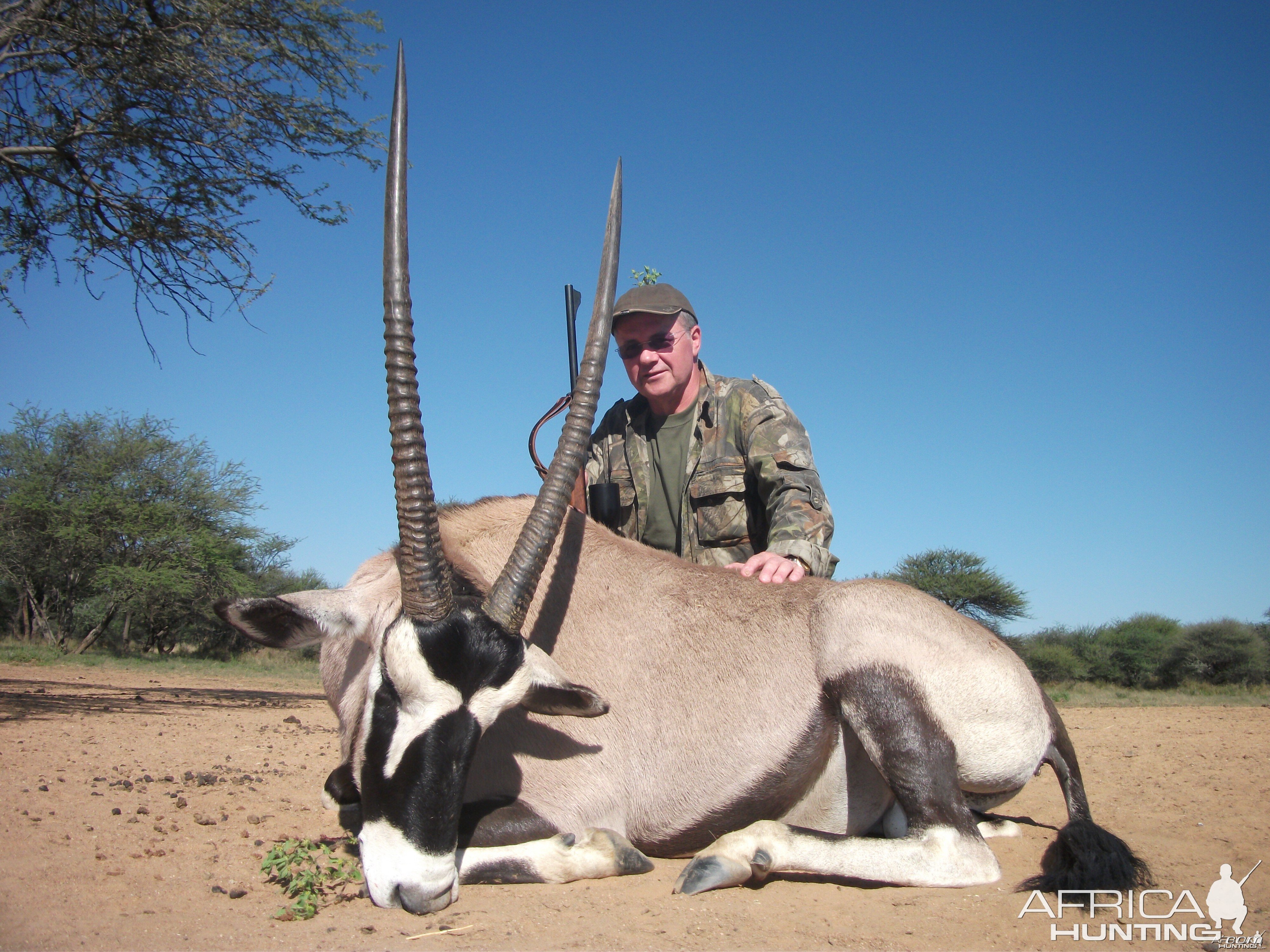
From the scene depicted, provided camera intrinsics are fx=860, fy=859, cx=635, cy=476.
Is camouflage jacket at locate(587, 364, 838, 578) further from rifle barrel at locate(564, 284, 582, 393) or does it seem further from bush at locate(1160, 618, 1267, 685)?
bush at locate(1160, 618, 1267, 685)

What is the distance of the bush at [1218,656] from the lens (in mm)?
21000

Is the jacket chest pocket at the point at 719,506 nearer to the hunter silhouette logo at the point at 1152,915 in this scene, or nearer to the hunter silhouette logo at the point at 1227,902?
the hunter silhouette logo at the point at 1152,915

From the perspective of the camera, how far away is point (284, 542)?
95.3ft

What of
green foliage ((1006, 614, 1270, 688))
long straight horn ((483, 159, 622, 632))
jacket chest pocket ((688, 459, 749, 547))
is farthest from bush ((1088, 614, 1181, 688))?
long straight horn ((483, 159, 622, 632))

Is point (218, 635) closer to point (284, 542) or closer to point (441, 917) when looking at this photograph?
point (284, 542)

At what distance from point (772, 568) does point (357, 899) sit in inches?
87.8

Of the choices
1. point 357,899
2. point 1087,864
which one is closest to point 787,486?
point 1087,864

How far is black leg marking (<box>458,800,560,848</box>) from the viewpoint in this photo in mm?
3289

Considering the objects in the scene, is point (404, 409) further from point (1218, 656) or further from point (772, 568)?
point (1218, 656)

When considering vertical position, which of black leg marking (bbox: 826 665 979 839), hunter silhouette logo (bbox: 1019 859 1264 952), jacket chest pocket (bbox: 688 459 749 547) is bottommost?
hunter silhouette logo (bbox: 1019 859 1264 952)

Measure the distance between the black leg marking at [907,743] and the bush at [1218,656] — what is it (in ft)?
73.3

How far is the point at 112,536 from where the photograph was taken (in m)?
23.5

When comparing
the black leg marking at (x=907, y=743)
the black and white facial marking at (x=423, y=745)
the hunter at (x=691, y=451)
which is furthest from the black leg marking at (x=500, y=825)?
the hunter at (x=691, y=451)

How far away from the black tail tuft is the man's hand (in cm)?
149
